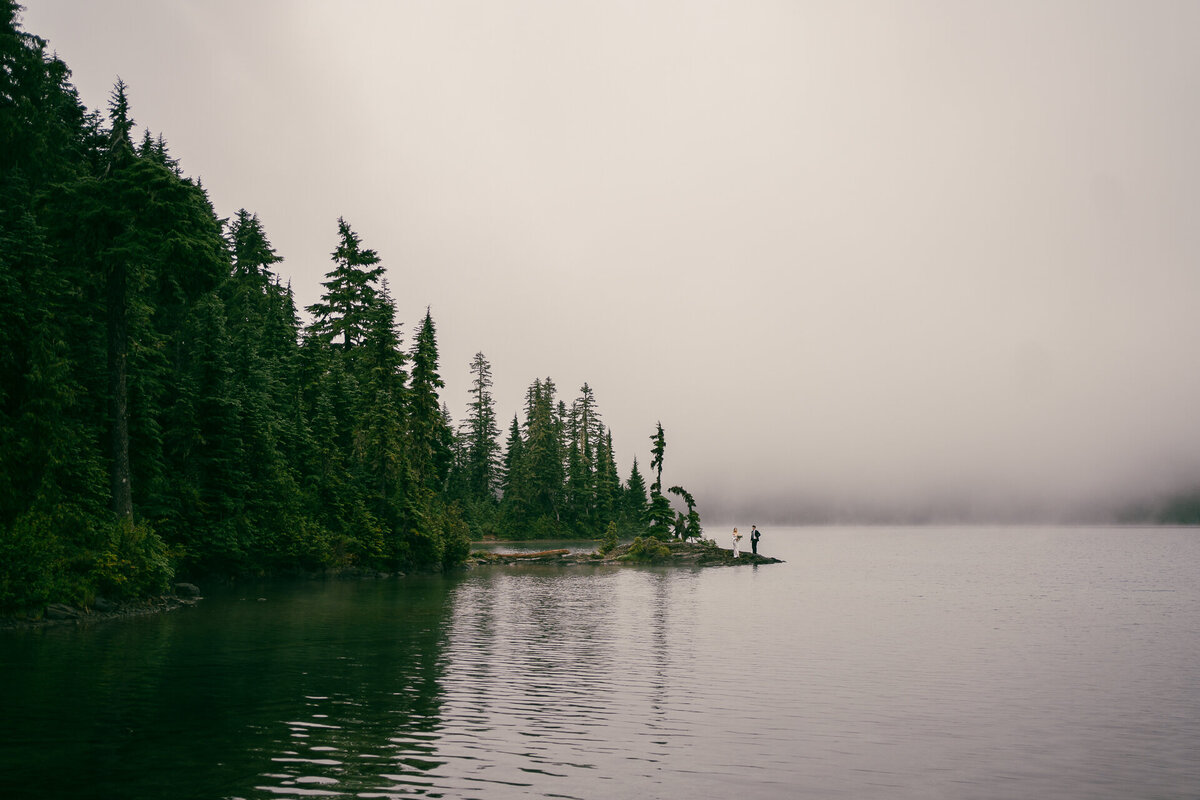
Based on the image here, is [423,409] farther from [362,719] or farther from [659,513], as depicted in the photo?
[362,719]

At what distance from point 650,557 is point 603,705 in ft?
195

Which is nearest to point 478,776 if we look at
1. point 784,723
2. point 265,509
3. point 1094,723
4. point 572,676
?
point 784,723

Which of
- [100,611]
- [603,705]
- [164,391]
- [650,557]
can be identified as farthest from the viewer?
[650,557]

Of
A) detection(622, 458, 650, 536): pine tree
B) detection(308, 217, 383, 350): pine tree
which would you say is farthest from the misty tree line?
detection(622, 458, 650, 536): pine tree

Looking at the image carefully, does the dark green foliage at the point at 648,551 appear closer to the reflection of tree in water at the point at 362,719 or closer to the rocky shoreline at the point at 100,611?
the rocky shoreline at the point at 100,611

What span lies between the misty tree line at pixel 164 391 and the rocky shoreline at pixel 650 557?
8720mm

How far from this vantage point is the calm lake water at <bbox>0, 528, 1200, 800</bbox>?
451 inches

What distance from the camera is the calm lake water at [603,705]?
11.4m

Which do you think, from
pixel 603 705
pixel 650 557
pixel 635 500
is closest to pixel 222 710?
pixel 603 705

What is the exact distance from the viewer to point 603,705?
16609 mm

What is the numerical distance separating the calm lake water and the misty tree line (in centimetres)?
661

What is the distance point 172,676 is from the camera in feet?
60.6

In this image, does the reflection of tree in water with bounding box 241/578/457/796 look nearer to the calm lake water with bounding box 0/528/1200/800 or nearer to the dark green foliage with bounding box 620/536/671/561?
the calm lake water with bounding box 0/528/1200/800

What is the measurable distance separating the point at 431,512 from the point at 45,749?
174 ft
